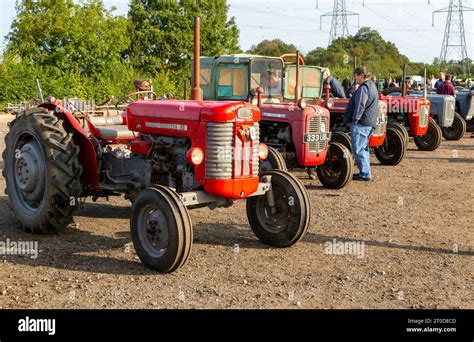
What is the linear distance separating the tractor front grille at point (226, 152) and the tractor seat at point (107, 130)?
1.46 metres

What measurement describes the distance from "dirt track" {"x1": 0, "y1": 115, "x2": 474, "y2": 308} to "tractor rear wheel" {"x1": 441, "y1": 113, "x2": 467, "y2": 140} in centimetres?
874

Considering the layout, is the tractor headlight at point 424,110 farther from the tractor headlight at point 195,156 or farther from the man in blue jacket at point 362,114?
the tractor headlight at point 195,156

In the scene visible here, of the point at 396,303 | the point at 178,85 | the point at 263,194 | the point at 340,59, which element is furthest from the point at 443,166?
the point at 340,59

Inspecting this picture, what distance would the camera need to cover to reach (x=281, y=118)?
342 inches

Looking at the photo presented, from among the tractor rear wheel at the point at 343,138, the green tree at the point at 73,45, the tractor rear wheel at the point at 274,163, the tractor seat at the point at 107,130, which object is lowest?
the tractor rear wheel at the point at 274,163

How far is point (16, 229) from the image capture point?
604 centimetres

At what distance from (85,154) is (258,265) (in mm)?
1995

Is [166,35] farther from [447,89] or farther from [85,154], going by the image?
[85,154]

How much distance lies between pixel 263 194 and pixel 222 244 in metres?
0.62

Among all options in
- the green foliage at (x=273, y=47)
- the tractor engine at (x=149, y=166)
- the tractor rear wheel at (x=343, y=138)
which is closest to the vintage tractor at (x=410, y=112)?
the tractor rear wheel at (x=343, y=138)

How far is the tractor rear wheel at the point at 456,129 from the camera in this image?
15656mm

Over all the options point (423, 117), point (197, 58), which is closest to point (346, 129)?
point (423, 117)

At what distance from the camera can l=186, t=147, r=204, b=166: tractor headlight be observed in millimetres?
4805

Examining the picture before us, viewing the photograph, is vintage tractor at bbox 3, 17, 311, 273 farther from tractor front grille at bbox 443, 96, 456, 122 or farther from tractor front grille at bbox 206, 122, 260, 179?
tractor front grille at bbox 443, 96, 456, 122
